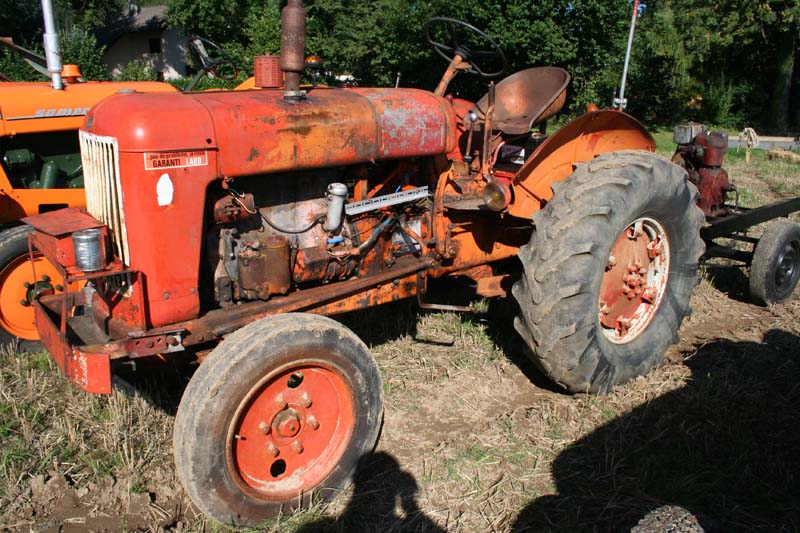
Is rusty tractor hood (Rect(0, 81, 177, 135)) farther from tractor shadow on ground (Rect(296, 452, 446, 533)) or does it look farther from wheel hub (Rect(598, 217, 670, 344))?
wheel hub (Rect(598, 217, 670, 344))

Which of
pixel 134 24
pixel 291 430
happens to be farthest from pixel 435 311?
pixel 134 24

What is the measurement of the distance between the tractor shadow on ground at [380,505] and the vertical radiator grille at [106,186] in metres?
1.42

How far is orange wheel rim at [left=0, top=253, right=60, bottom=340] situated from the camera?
4418mm

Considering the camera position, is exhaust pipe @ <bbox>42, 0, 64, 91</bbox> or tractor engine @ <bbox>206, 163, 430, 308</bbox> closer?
tractor engine @ <bbox>206, 163, 430, 308</bbox>

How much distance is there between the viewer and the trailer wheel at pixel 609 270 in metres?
3.31

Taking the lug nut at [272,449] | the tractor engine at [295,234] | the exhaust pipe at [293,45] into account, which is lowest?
the lug nut at [272,449]

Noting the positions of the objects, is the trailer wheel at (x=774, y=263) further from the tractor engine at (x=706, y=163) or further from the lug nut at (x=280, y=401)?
the lug nut at (x=280, y=401)

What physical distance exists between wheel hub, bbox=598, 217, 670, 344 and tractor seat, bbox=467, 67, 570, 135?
937mm

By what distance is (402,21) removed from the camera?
58.6 feet

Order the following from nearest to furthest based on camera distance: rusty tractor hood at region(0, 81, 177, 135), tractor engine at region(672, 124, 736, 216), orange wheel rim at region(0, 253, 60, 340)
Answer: orange wheel rim at region(0, 253, 60, 340), rusty tractor hood at region(0, 81, 177, 135), tractor engine at region(672, 124, 736, 216)

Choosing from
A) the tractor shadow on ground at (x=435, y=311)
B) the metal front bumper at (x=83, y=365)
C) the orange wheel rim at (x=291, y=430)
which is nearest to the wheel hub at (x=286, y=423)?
the orange wheel rim at (x=291, y=430)

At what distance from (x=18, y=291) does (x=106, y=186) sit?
7.36 ft

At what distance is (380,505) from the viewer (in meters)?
2.92

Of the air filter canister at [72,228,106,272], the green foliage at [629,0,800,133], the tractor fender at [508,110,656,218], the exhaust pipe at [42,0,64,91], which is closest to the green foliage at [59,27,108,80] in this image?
the exhaust pipe at [42,0,64,91]
